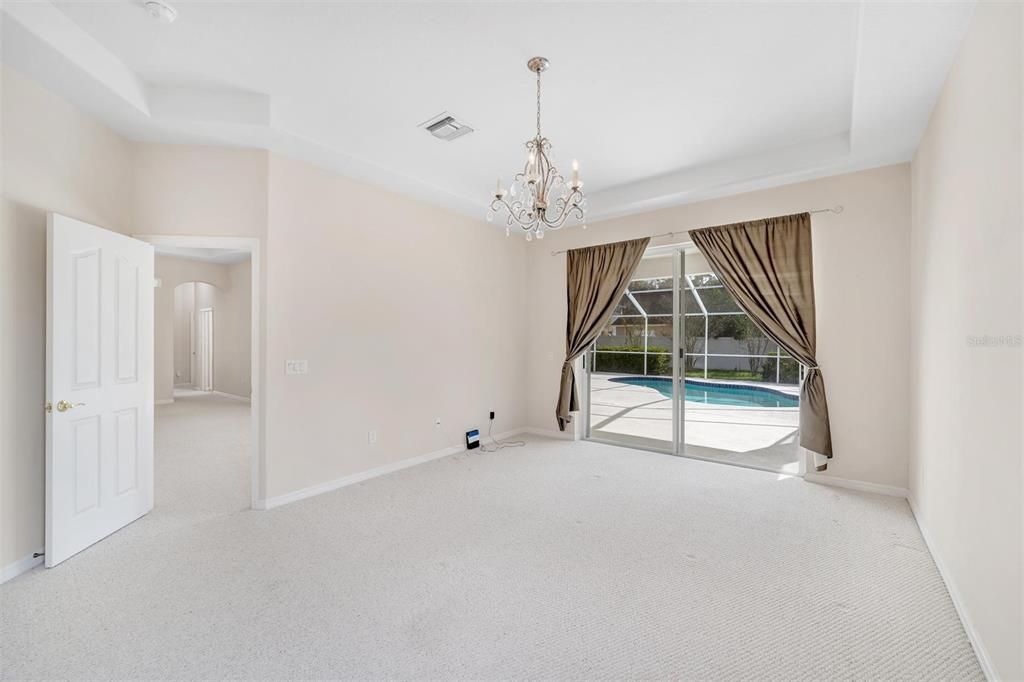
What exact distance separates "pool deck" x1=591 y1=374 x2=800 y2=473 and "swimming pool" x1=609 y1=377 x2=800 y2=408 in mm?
57

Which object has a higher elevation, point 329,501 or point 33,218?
point 33,218

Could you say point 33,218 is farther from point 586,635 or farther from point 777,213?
point 777,213

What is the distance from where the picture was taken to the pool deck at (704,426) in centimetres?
462

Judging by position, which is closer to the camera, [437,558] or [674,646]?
[674,646]

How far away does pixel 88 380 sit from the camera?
8.89 feet

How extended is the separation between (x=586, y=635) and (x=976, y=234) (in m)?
2.51

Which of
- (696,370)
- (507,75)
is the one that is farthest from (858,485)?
(507,75)

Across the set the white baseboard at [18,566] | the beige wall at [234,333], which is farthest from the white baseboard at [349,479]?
the beige wall at [234,333]

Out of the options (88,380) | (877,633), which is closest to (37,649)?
(88,380)

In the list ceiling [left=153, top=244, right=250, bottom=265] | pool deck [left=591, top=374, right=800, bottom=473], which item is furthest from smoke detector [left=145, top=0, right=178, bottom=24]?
ceiling [left=153, top=244, right=250, bottom=265]

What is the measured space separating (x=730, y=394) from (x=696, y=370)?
0.44 m

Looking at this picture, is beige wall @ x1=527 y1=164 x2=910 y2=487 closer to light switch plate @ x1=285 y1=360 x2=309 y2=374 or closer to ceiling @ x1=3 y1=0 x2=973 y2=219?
ceiling @ x1=3 y1=0 x2=973 y2=219

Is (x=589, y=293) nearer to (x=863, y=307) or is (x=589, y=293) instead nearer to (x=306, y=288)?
(x=863, y=307)

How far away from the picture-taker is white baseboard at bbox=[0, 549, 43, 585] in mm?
2336
